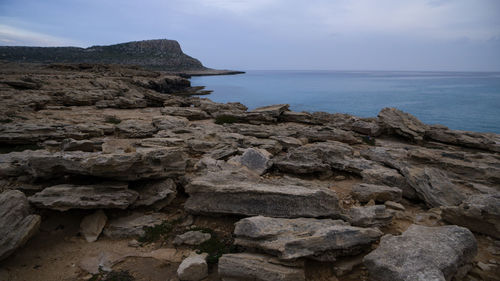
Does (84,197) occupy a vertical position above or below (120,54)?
below

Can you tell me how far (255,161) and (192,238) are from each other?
16.1ft

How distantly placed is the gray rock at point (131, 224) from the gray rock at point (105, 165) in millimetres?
1251

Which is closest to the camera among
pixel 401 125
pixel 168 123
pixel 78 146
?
pixel 78 146

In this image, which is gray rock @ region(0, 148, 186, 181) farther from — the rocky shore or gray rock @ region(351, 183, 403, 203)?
gray rock @ region(351, 183, 403, 203)

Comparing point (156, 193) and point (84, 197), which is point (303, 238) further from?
point (84, 197)

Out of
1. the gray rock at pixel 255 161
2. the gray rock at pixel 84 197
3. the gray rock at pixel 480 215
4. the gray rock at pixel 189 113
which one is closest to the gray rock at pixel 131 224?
the gray rock at pixel 84 197

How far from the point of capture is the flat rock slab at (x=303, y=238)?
5836 millimetres

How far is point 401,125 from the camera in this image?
19.8m

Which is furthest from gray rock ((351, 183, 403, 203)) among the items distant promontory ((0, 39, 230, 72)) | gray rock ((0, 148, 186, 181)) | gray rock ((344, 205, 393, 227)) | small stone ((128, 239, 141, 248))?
distant promontory ((0, 39, 230, 72))

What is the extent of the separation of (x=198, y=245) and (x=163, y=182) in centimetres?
292

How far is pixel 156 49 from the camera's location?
198625mm

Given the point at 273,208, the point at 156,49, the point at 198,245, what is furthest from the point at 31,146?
the point at 156,49

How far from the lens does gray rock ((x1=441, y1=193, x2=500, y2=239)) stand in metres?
7.05

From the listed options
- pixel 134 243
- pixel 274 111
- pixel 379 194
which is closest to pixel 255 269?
pixel 134 243
